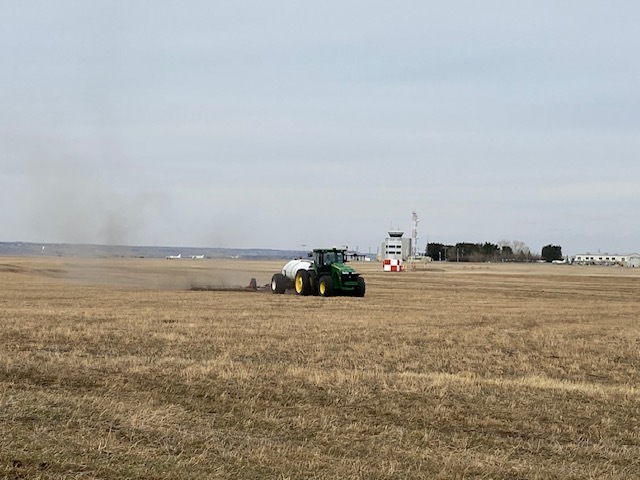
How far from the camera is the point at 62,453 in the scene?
28.9ft

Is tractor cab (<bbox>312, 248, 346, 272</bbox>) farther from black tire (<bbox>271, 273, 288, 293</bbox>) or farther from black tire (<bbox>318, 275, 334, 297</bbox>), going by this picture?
black tire (<bbox>271, 273, 288, 293</bbox>)

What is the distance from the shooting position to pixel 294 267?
43.5 m

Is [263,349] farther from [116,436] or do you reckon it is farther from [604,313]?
[604,313]

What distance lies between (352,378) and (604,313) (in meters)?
22.2

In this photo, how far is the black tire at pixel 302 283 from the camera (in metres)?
→ 41.1

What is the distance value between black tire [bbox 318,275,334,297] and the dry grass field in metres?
12.2

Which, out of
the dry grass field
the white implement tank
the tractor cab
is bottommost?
the dry grass field

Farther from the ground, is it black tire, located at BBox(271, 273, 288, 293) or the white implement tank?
the white implement tank

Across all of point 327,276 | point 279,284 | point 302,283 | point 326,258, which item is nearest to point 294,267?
point 279,284

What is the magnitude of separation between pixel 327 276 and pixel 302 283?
1.97 m

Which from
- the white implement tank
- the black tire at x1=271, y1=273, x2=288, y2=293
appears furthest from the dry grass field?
the black tire at x1=271, y1=273, x2=288, y2=293

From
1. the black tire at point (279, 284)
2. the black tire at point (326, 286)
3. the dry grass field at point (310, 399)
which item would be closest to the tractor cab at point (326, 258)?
the black tire at point (326, 286)

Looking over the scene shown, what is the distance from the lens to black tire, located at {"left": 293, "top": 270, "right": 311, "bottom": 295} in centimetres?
4106

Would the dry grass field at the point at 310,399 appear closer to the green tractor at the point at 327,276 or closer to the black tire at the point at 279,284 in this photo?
the green tractor at the point at 327,276
